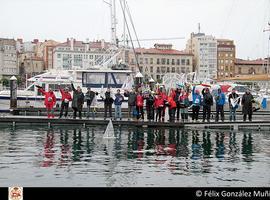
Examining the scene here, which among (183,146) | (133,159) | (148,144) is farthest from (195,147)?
(133,159)

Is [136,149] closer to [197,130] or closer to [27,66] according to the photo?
[197,130]

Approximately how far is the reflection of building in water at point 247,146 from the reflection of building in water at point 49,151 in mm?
5969

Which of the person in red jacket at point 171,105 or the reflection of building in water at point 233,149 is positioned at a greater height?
the person in red jacket at point 171,105

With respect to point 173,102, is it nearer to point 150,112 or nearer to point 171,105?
point 171,105

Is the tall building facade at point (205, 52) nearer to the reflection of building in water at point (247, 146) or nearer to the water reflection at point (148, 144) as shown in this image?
the water reflection at point (148, 144)

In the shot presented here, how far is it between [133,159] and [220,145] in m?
5.48

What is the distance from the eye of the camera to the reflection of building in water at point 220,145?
54.1 feet

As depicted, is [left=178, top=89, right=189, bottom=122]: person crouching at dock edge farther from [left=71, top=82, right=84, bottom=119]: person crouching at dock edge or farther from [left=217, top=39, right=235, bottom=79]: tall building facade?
[left=217, top=39, right=235, bottom=79]: tall building facade

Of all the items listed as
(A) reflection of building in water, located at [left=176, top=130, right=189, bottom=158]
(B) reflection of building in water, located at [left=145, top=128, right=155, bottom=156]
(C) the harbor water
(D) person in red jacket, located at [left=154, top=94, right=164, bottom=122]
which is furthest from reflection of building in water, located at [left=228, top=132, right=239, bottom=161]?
(D) person in red jacket, located at [left=154, top=94, right=164, bottom=122]

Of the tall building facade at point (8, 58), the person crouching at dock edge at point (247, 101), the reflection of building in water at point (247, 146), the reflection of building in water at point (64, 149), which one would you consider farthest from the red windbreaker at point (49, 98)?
the tall building facade at point (8, 58)

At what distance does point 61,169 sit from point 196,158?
4.59m

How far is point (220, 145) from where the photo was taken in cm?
1944

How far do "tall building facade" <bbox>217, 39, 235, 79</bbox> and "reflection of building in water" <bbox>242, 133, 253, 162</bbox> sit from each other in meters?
157

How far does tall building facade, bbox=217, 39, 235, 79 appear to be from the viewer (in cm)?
17900
